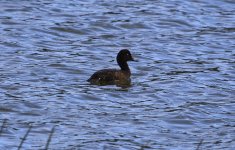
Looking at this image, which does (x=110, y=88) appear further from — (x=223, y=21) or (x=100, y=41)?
(x=223, y=21)

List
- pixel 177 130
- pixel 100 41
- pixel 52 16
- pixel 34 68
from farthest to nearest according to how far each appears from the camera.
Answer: pixel 52 16, pixel 100 41, pixel 34 68, pixel 177 130

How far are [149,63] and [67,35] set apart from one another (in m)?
2.62

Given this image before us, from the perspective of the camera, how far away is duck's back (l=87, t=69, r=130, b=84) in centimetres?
1585

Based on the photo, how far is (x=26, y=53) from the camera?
17.9m

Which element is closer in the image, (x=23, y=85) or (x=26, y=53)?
(x=23, y=85)

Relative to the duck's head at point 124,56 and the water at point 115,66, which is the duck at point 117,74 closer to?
the duck's head at point 124,56

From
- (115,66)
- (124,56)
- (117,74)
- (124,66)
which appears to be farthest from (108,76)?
(115,66)

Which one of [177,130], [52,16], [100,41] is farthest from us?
[52,16]

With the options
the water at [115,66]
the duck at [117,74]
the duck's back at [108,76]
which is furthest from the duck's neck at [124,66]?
the water at [115,66]

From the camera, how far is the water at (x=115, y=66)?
12.6 meters

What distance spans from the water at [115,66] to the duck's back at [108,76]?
4.6 inches

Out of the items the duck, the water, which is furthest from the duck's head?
the water

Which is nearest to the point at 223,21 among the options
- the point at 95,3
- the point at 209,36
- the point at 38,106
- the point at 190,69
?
the point at 209,36

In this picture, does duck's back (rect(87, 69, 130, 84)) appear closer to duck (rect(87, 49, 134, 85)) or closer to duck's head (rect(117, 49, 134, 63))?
duck (rect(87, 49, 134, 85))
